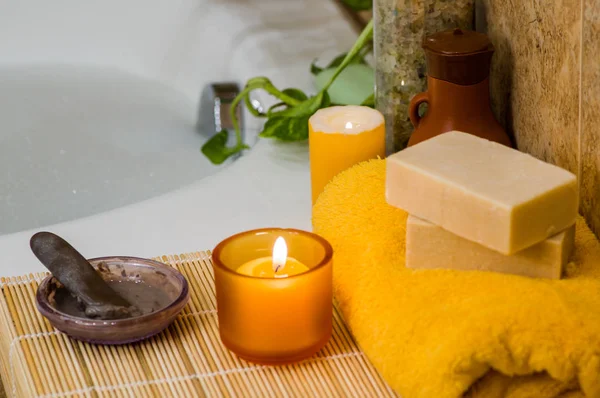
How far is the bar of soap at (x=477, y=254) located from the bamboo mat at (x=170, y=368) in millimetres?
102

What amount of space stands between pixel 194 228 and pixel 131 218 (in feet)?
0.26

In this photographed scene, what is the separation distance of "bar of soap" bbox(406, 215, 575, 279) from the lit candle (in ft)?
0.32

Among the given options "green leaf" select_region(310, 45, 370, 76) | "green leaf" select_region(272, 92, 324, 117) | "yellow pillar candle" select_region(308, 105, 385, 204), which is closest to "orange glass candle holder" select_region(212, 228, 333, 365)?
"yellow pillar candle" select_region(308, 105, 385, 204)

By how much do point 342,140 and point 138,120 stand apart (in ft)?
2.56

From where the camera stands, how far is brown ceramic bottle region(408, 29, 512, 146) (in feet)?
2.80

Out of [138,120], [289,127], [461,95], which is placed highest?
[461,95]

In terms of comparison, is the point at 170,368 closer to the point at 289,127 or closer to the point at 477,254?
the point at 477,254

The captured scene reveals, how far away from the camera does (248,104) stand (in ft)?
4.13

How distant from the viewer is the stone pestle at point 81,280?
0.70m

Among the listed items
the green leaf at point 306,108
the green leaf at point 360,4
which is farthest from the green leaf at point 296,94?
the green leaf at point 360,4

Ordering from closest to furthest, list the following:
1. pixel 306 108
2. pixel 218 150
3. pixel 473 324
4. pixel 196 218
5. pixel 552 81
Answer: pixel 473 324
pixel 552 81
pixel 196 218
pixel 306 108
pixel 218 150

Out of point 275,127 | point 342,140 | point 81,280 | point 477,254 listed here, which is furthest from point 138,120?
point 477,254

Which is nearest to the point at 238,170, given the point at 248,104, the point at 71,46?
the point at 248,104

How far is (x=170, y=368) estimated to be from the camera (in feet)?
2.30
